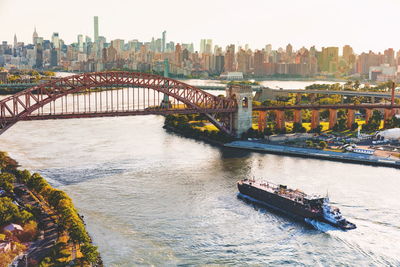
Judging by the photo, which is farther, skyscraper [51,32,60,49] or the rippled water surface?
skyscraper [51,32,60,49]

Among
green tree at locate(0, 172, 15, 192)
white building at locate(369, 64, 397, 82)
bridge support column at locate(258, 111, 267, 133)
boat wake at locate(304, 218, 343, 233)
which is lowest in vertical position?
boat wake at locate(304, 218, 343, 233)

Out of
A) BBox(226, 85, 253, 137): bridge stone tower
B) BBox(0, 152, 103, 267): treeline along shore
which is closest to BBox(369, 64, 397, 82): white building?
BBox(226, 85, 253, 137): bridge stone tower

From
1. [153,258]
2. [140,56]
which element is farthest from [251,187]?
[140,56]

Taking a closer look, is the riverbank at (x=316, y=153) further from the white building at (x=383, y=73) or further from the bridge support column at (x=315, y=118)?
the white building at (x=383, y=73)

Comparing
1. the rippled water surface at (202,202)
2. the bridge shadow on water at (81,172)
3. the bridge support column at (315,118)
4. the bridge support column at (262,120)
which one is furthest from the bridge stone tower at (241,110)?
the bridge shadow on water at (81,172)

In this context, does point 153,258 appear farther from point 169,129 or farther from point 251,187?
point 169,129

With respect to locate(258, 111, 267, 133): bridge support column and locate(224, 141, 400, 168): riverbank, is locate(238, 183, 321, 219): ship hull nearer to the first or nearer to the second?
locate(224, 141, 400, 168): riverbank

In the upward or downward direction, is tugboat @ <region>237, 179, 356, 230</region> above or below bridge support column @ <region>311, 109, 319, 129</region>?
below
